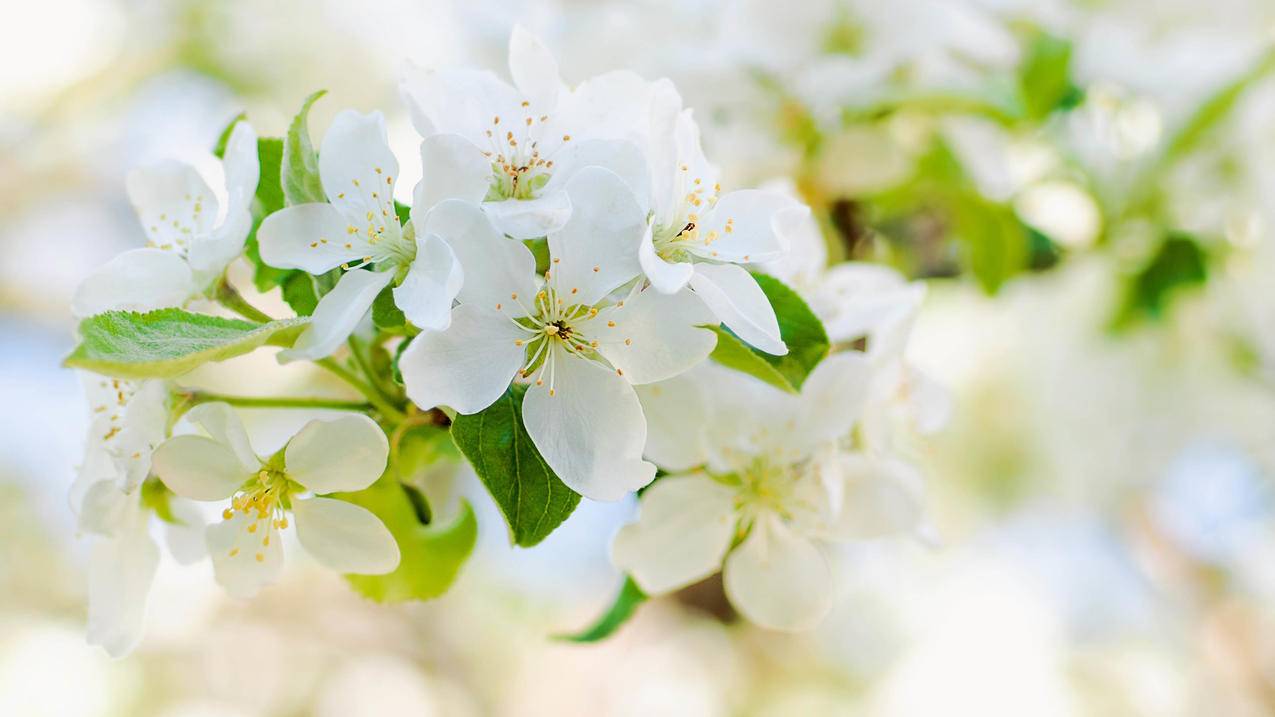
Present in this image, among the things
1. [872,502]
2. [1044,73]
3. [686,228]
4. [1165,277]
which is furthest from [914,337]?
[686,228]

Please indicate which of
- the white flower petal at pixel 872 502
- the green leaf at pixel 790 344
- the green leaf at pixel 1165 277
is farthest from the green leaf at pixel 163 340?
the green leaf at pixel 1165 277

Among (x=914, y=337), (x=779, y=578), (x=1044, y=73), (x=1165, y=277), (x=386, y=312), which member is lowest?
(x=914, y=337)

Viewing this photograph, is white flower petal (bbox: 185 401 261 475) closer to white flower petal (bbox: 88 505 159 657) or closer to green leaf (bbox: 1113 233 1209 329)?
white flower petal (bbox: 88 505 159 657)

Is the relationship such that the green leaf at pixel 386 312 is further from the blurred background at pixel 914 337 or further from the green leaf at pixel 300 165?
the blurred background at pixel 914 337

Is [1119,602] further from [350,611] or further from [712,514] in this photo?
[712,514]

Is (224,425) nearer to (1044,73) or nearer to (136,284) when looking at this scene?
(136,284)
